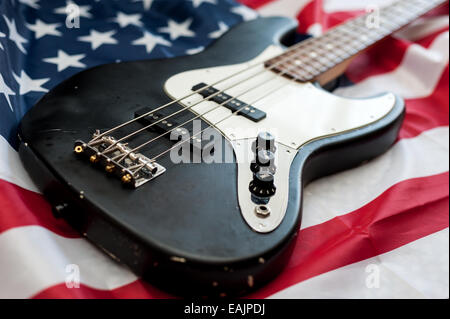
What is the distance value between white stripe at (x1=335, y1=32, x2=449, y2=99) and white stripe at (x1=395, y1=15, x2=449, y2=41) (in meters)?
0.06

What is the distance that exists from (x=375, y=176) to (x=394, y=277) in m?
0.28

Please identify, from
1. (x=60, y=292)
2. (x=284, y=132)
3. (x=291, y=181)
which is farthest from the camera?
(x=284, y=132)

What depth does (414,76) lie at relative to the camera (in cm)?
128

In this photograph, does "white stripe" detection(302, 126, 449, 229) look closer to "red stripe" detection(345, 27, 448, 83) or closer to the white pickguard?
the white pickguard

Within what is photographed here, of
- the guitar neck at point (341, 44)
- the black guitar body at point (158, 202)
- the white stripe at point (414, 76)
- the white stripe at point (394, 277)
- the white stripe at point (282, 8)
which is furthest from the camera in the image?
the white stripe at point (282, 8)

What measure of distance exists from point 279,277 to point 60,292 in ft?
1.13

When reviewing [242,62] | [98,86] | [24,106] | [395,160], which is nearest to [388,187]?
[395,160]

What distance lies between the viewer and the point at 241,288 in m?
0.58

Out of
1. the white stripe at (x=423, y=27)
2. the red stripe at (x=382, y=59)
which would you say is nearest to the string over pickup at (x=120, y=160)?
the red stripe at (x=382, y=59)

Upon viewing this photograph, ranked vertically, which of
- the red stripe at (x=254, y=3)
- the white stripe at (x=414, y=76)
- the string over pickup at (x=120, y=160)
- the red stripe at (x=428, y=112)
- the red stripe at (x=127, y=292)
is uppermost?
the string over pickup at (x=120, y=160)

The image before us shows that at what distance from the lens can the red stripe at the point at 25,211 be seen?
620 mm

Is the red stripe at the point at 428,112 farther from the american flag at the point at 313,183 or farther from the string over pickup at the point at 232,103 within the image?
the string over pickup at the point at 232,103

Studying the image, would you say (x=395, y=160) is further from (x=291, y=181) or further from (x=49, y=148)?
(x=49, y=148)

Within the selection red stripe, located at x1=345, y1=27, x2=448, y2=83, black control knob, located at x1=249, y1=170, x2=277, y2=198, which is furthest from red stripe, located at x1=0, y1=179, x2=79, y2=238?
→ red stripe, located at x1=345, y1=27, x2=448, y2=83
